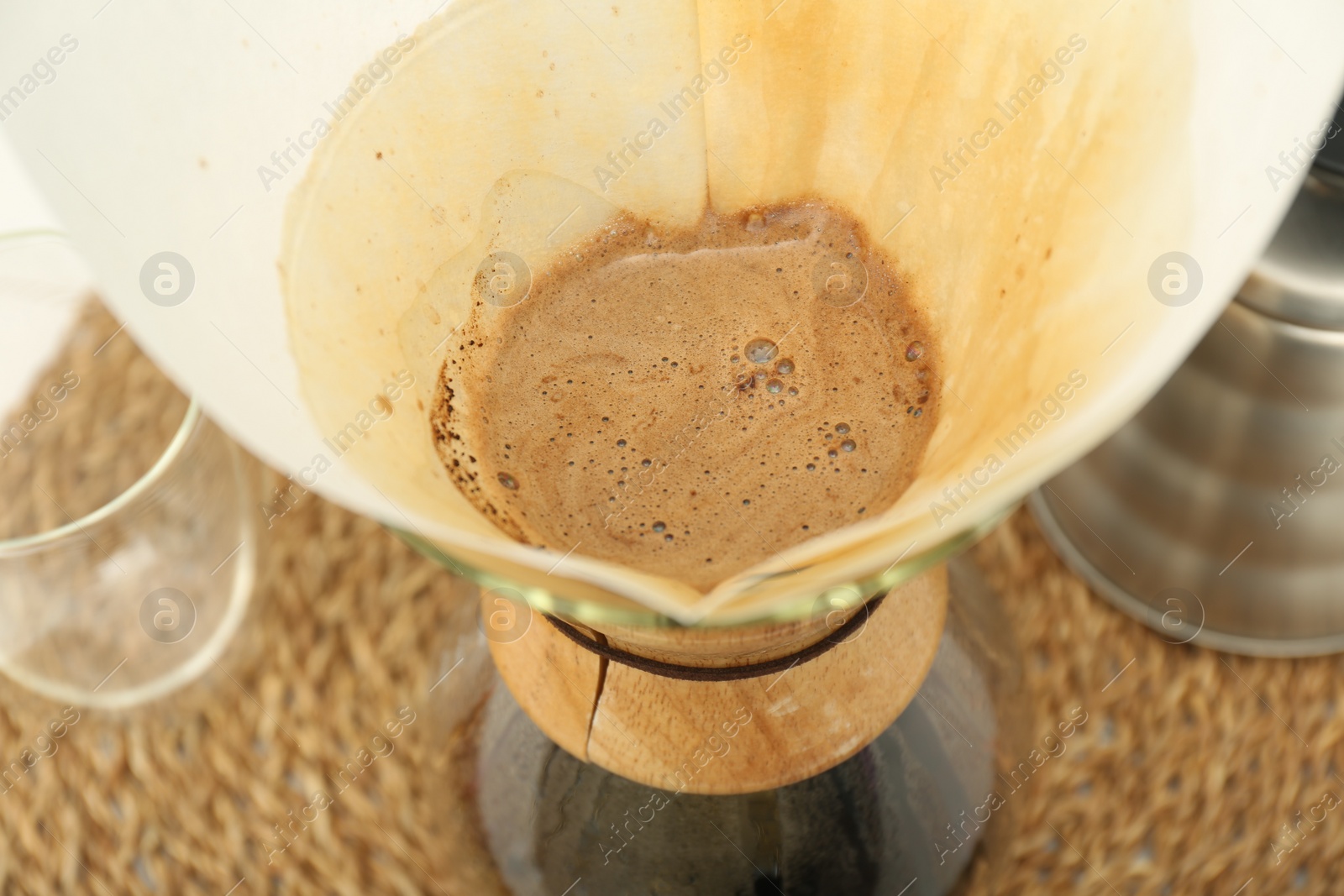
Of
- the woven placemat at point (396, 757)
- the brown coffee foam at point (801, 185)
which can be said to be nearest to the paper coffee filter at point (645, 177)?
the brown coffee foam at point (801, 185)

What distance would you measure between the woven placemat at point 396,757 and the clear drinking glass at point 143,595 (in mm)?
20

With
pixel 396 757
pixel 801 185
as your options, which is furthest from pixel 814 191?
pixel 396 757

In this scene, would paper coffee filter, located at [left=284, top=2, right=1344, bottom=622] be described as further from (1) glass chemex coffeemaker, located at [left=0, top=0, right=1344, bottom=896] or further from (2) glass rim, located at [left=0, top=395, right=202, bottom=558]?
(2) glass rim, located at [left=0, top=395, right=202, bottom=558]

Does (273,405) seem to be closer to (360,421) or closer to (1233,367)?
(360,421)

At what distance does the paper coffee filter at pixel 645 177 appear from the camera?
1.21ft

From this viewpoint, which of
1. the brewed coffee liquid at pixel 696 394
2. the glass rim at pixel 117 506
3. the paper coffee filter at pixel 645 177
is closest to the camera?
the paper coffee filter at pixel 645 177

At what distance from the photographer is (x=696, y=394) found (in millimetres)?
536

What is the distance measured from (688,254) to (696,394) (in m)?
0.07

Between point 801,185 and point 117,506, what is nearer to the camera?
point 801,185

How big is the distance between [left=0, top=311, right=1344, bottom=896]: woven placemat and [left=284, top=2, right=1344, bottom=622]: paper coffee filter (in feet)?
1.02

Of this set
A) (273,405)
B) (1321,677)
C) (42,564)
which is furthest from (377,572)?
(1321,677)

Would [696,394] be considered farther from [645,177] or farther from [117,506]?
[117,506]

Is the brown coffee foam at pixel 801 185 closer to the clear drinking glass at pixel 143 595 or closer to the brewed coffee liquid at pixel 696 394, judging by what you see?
the brewed coffee liquid at pixel 696 394

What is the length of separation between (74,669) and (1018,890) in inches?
24.4
